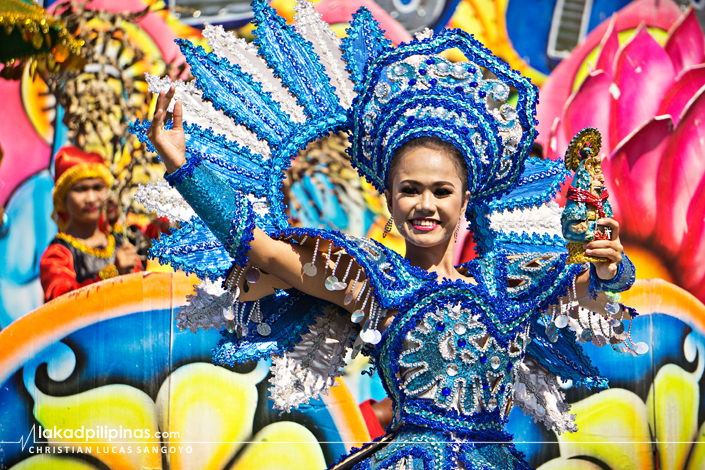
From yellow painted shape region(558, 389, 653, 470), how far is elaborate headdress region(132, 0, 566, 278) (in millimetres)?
1384

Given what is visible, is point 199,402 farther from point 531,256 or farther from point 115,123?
point 531,256

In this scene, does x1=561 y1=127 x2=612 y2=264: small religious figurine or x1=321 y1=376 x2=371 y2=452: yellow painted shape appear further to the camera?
x1=321 y1=376 x2=371 y2=452: yellow painted shape

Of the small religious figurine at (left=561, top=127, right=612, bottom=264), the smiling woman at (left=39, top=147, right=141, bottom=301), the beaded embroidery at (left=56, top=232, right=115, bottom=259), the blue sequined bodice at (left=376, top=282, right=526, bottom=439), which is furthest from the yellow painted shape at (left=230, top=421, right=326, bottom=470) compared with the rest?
the small religious figurine at (left=561, top=127, right=612, bottom=264)

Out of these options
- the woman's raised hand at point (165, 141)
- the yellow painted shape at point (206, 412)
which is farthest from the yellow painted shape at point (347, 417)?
the woman's raised hand at point (165, 141)

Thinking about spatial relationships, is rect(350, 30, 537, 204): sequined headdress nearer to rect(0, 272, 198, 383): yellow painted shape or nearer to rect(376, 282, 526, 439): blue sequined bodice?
rect(376, 282, 526, 439): blue sequined bodice

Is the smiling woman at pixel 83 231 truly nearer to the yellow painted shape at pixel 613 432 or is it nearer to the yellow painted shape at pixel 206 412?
the yellow painted shape at pixel 206 412

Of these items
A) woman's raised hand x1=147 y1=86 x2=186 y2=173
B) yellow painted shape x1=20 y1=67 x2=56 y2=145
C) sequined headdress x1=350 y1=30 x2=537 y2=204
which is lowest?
woman's raised hand x1=147 y1=86 x2=186 y2=173

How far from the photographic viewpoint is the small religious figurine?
157 centimetres

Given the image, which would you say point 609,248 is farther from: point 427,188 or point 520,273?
point 427,188

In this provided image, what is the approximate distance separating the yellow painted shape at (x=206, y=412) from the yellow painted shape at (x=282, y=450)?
61 mm

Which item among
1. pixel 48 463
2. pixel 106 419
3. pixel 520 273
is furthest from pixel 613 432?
pixel 48 463

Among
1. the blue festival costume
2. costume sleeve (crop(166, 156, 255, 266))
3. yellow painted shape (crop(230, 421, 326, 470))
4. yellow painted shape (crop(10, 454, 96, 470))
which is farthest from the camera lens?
yellow painted shape (crop(230, 421, 326, 470))

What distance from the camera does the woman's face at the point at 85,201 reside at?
308 cm

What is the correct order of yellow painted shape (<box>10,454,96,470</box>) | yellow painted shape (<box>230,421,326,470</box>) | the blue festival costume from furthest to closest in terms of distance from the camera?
yellow painted shape (<box>230,421,326,470</box>), yellow painted shape (<box>10,454,96,470</box>), the blue festival costume
